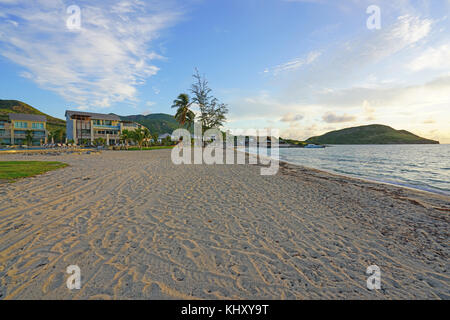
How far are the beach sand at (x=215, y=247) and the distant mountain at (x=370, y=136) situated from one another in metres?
172

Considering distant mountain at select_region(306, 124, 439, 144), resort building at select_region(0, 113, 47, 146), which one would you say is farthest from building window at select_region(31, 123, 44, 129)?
distant mountain at select_region(306, 124, 439, 144)

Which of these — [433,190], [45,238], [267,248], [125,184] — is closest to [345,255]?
[267,248]

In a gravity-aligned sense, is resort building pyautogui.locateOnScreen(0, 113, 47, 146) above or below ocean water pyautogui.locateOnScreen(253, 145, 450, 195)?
above

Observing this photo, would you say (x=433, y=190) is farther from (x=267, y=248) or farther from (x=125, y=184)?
(x=125, y=184)

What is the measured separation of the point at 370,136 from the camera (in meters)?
157

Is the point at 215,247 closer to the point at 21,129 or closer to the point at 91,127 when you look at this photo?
the point at 91,127

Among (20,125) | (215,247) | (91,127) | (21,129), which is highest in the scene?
(91,127)

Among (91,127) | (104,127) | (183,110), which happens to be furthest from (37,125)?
(183,110)

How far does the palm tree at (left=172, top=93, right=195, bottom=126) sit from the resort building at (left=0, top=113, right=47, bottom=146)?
33.6m

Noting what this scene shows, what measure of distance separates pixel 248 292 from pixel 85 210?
5311mm

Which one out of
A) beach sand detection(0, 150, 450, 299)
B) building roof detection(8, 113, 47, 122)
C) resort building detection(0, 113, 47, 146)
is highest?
building roof detection(8, 113, 47, 122)

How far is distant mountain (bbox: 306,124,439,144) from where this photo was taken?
148m

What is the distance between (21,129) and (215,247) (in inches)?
2885

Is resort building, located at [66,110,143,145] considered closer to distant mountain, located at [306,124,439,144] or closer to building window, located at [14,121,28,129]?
building window, located at [14,121,28,129]
